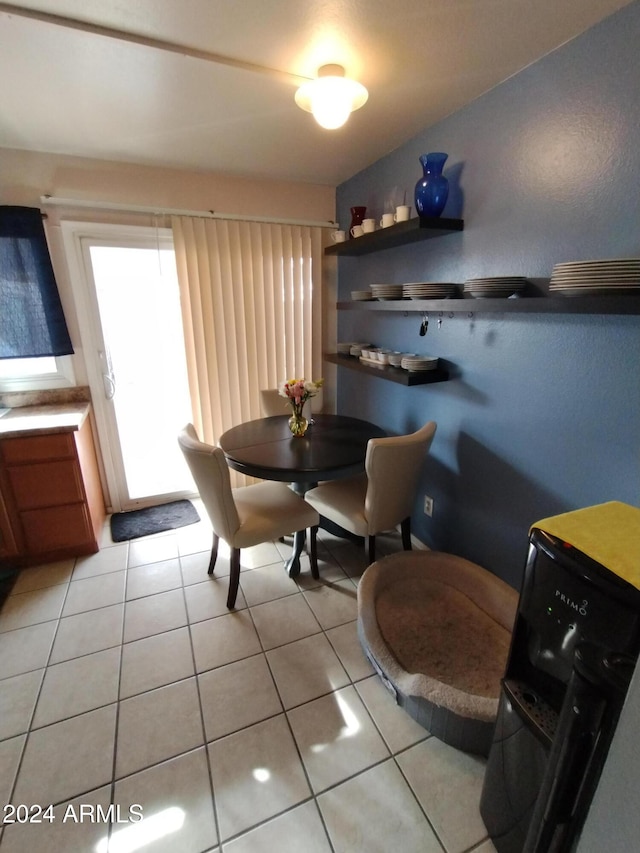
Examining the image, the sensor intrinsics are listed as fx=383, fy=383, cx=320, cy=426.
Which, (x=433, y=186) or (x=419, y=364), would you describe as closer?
(x=433, y=186)

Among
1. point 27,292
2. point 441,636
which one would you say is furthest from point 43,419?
point 441,636

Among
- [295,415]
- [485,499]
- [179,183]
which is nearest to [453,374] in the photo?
[485,499]

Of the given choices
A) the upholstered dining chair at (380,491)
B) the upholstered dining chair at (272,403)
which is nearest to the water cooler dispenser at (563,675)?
the upholstered dining chair at (380,491)

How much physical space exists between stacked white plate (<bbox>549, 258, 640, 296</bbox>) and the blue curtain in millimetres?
2736

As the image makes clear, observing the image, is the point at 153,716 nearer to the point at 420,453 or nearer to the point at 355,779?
the point at 355,779

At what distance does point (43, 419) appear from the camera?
226cm

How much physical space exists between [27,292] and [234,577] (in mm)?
2127

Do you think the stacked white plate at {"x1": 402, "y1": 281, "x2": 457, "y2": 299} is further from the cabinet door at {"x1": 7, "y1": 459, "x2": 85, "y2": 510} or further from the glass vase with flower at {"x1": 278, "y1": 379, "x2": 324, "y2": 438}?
the cabinet door at {"x1": 7, "y1": 459, "x2": 85, "y2": 510}

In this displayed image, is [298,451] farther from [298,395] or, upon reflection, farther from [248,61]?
[248,61]

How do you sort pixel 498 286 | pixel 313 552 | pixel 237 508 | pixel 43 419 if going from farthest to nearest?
pixel 43 419 → pixel 313 552 → pixel 237 508 → pixel 498 286

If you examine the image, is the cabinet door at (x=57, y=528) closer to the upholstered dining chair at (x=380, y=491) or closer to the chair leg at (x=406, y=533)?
the upholstered dining chair at (x=380, y=491)

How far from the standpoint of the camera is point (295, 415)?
90.7 inches

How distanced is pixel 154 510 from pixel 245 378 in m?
1.24

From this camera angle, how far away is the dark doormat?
266 centimetres
